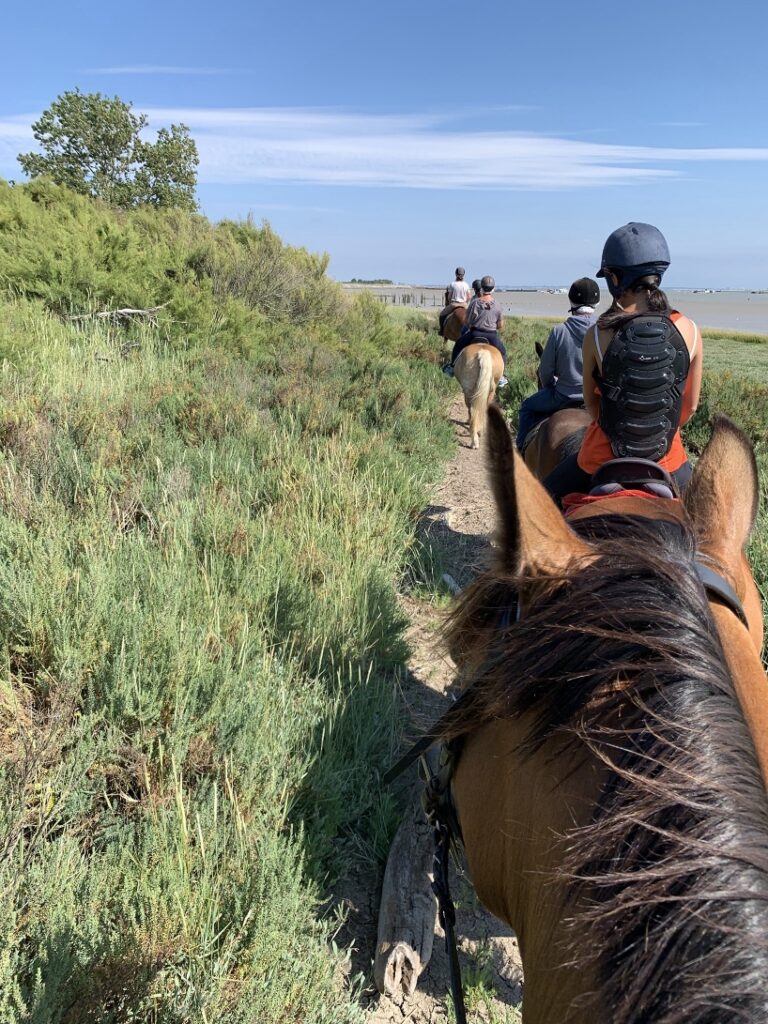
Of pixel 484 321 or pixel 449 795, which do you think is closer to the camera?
pixel 449 795

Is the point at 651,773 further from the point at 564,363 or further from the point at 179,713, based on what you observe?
the point at 564,363

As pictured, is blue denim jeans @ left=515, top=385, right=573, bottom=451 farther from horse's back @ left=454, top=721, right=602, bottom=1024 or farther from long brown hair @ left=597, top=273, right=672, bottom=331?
horse's back @ left=454, top=721, right=602, bottom=1024

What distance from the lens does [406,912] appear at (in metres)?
2.15

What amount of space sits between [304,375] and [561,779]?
7.86 metres

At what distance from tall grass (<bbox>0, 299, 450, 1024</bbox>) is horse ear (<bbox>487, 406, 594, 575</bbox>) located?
135 centimetres

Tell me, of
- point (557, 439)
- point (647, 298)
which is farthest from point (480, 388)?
point (647, 298)

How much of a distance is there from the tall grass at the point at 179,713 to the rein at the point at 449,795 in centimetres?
54

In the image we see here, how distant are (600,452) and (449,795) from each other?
180cm

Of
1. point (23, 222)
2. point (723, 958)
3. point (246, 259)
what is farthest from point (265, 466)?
point (246, 259)

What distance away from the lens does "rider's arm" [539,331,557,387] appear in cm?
500

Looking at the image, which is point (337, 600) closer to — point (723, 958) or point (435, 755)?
point (435, 755)

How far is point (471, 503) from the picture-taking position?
719cm

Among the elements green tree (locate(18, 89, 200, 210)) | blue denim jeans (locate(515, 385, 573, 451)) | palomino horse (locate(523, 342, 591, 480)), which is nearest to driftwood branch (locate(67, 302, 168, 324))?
blue denim jeans (locate(515, 385, 573, 451))

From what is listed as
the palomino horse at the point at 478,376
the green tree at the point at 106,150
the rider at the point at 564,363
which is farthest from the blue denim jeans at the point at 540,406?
the green tree at the point at 106,150
